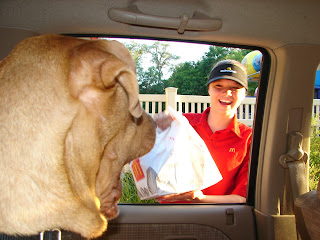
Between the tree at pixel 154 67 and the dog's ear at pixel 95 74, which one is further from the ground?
the tree at pixel 154 67

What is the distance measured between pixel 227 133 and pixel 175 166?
0.85m

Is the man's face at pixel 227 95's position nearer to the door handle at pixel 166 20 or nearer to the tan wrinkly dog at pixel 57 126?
the door handle at pixel 166 20

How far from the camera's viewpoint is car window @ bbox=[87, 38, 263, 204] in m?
2.46

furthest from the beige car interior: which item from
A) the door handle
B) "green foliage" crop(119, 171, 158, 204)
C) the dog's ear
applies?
"green foliage" crop(119, 171, 158, 204)

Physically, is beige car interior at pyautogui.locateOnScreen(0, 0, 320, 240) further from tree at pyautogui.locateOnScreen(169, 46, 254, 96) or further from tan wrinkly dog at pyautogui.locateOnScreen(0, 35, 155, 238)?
tree at pyautogui.locateOnScreen(169, 46, 254, 96)

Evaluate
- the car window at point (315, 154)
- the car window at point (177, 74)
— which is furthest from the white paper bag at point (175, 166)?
the car window at point (315, 154)

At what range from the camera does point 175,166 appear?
2248 mm

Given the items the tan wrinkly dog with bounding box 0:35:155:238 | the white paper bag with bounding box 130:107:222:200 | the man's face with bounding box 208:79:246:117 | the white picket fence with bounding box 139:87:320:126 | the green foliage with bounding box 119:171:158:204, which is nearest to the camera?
the tan wrinkly dog with bounding box 0:35:155:238

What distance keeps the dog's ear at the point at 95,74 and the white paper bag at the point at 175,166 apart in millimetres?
902

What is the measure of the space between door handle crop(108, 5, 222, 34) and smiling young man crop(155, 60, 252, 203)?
786mm

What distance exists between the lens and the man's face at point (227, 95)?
294 centimetres

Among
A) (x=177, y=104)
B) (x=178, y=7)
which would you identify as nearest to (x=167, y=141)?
(x=178, y=7)

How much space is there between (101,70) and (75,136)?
0.28 meters

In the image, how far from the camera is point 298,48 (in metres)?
2.17
